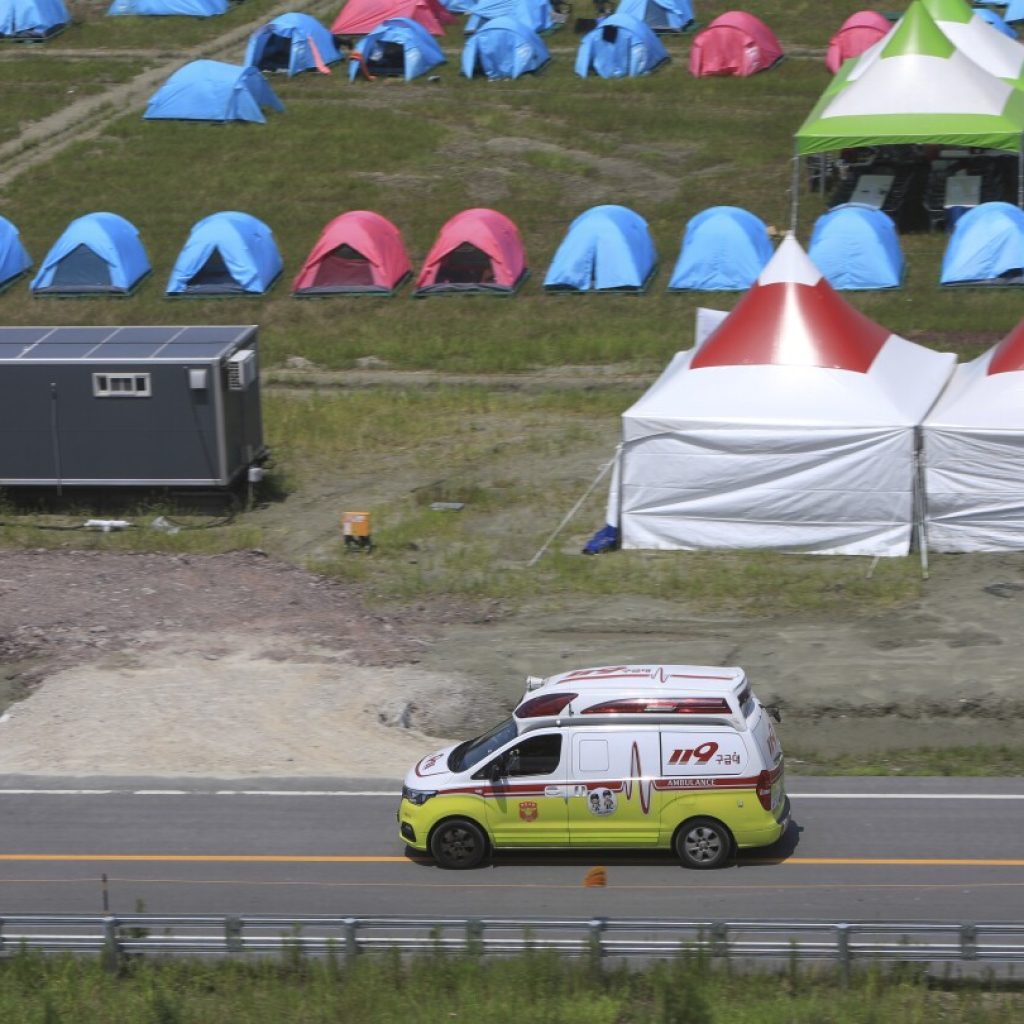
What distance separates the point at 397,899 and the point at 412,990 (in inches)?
80.4

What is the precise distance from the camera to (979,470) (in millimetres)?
23297

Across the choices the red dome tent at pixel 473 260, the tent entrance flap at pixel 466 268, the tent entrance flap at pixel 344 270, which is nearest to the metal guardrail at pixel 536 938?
the red dome tent at pixel 473 260

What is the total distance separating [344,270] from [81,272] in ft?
19.4

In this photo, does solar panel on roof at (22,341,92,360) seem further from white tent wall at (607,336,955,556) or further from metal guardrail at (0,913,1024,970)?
metal guardrail at (0,913,1024,970)

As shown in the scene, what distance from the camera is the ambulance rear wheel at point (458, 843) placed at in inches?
587

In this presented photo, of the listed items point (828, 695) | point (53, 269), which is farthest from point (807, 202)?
point (828, 695)

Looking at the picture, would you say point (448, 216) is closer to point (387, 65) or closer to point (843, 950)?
point (387, 65)

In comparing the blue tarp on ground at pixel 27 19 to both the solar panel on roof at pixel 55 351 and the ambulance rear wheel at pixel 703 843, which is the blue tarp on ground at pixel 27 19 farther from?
the ambulance rear wheel at pixel 703 843

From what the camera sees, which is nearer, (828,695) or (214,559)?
(828,695)

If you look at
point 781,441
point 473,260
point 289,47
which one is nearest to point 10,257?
point 473,260

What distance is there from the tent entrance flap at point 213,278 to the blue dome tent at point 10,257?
4456 millimetres

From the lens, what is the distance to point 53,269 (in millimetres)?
38438

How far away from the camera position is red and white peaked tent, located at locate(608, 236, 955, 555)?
77.2ft

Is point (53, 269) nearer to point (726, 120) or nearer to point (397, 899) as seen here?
point (726, 120)
